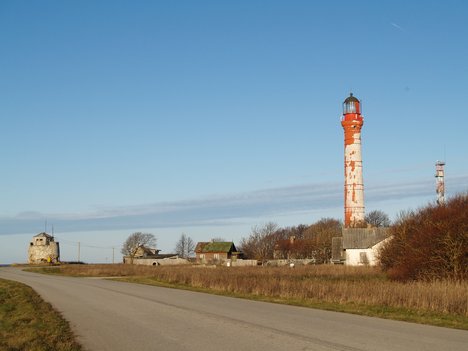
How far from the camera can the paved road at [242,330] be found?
10.7m

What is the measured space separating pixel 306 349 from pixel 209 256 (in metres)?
99.3

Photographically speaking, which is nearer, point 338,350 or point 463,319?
point 338,350

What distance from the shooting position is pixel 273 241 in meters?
129

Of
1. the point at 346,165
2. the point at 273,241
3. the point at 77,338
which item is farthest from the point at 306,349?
the point at 273,241

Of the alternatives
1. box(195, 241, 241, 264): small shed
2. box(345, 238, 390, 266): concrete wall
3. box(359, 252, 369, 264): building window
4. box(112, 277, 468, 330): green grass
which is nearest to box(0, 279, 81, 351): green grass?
box(112, 277, 468, 330): green grass

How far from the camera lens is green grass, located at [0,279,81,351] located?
Result: 1129 cm

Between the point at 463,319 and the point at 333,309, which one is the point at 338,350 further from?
the point at 333,309

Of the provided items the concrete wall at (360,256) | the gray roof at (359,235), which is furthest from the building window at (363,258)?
the gray roof at (359,235)

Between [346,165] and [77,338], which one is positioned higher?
[346,165]

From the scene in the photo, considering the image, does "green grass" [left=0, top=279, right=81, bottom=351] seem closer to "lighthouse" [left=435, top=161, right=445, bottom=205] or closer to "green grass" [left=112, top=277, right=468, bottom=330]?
"green grass" [left=112, top=277, right=468, bottom=330]

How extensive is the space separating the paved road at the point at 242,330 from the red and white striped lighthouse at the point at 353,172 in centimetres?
4927

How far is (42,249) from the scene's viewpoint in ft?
394

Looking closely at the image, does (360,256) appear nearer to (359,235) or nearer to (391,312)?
(359,235)

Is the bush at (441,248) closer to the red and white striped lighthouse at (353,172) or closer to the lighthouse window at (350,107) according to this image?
the red and white striped lighthouse at (353,172)
